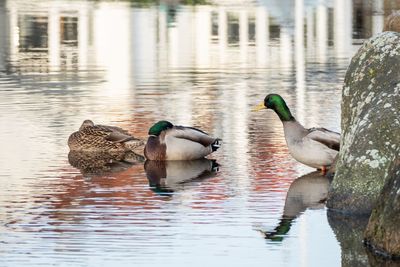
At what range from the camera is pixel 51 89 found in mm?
23250

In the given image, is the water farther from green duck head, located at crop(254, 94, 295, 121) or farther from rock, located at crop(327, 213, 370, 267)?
green duck head, located at crop(254, 94, 295, 121)

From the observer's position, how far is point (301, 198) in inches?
528

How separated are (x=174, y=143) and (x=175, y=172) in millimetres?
718

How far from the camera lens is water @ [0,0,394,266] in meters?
11.1

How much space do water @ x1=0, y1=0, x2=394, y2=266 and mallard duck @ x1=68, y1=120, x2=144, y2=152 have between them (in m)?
0.22

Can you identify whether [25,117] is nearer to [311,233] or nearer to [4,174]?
[4,174]

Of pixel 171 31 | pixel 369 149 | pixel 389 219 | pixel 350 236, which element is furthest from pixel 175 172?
pixel 171 31

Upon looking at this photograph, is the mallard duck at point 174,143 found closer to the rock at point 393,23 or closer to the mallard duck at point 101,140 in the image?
the mallard duck at point 101,140

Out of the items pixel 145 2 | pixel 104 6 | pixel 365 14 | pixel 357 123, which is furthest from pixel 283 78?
pixel 145 2

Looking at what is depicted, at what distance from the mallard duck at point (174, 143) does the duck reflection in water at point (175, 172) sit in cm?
9

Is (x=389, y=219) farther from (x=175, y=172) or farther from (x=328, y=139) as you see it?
(x=175, y=172)

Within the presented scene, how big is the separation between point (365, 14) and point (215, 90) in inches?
1033

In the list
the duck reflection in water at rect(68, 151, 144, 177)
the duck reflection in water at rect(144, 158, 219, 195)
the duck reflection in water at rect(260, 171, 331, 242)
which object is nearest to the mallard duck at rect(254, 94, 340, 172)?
the duck reflection in water at rect(260, 171, 331, 242)

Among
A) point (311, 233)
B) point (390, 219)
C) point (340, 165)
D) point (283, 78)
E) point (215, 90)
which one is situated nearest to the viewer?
point (390, 219)
